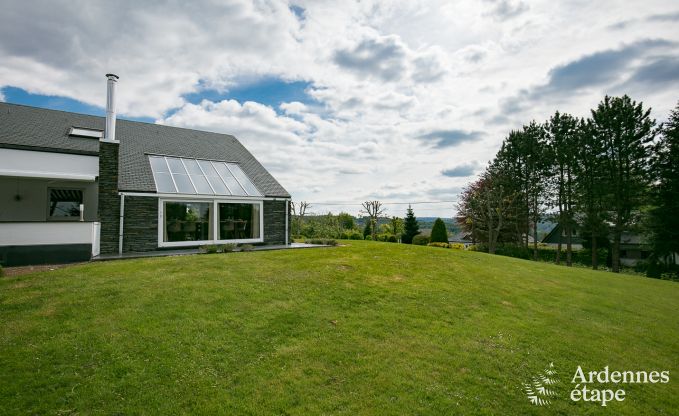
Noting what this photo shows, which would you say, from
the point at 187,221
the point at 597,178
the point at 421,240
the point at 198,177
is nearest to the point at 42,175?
the point at 187,221

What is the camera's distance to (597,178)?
79.8 ft

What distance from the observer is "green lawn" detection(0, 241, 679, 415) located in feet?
11.8

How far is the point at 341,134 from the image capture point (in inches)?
805

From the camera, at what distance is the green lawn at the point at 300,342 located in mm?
3600

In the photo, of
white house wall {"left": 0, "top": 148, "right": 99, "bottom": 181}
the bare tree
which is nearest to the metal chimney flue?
white house wall {"left": 0, "top": 148, "right": 99, "bottom": 181}

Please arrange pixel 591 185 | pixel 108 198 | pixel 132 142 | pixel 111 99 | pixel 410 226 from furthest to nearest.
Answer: pixel 410 226
pixel 591 185
pixel 132 142
pixel 111 99
pixel 108 198

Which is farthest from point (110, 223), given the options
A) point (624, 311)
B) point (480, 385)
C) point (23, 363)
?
point (624, 311)

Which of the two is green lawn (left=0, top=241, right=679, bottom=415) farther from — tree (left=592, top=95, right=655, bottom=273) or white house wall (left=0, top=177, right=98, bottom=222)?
tree (left=592, top=95, right=655, bottom=273)

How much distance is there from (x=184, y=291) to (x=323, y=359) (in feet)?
11.6

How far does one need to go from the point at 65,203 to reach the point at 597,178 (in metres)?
32.8

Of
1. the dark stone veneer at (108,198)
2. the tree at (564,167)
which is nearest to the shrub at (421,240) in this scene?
the tree at (564,167)

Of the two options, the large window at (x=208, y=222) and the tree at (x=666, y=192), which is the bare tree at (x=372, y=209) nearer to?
the large window at (x=208, y=222)

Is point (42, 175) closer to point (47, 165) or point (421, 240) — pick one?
point (47, 165)

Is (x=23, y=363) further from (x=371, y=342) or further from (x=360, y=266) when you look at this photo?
(x=360, y=266)
